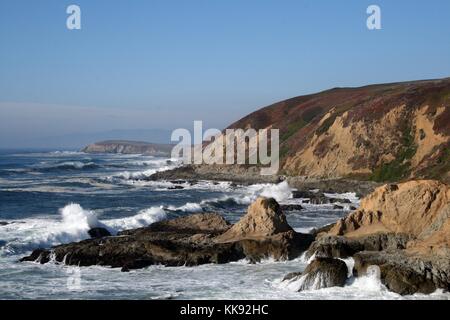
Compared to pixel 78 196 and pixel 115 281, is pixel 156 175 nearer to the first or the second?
pixel 78 196

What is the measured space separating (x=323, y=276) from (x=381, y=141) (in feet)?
173

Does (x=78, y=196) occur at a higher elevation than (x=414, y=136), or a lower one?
lower

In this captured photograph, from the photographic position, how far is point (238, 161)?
96.6 metres

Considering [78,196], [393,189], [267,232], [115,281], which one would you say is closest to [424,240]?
[393,189]

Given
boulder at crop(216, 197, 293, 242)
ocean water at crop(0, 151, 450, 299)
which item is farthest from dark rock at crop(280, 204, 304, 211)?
boulder at crop(216, 197, 293, 242)

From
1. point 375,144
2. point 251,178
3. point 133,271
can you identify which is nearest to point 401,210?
point 133,271

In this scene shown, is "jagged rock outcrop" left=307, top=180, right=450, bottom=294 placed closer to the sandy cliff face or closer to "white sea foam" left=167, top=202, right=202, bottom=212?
the sandy cliff face

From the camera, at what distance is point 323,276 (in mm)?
21922

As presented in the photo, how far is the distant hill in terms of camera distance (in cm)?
6575
